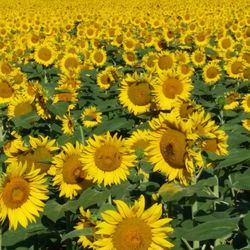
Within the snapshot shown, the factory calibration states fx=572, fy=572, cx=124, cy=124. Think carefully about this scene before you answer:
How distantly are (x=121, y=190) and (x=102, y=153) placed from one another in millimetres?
281

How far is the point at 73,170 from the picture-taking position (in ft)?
12.7

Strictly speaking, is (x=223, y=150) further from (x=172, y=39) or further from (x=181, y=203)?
(x=172, y=39)

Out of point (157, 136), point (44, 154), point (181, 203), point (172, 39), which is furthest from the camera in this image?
point (172, 39)

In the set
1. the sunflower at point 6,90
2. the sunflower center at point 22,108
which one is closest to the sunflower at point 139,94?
the sunflower center at point 22,108

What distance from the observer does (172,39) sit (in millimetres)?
13297

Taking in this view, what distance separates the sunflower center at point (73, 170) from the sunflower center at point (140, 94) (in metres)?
1.31

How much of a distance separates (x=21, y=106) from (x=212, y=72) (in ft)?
14.1

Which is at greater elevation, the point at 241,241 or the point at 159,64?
the point at 159,64

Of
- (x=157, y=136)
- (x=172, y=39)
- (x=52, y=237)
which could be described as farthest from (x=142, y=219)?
(x=172, y=39)

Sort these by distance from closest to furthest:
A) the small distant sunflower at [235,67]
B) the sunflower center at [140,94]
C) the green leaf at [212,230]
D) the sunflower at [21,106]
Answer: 1. the green leaf at [212,230]
2. the sunflower center at [140,94]
3. the sunflower at [21,106]
4. the small distant sunflower at [235,67]

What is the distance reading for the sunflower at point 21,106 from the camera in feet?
19.0

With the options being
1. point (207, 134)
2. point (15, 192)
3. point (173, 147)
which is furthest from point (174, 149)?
point (15, 192)

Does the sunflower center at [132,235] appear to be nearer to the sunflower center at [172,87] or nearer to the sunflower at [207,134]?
the sunflower at [207,134]

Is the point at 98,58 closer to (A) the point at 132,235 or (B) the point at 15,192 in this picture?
(B) the point at 15,192
